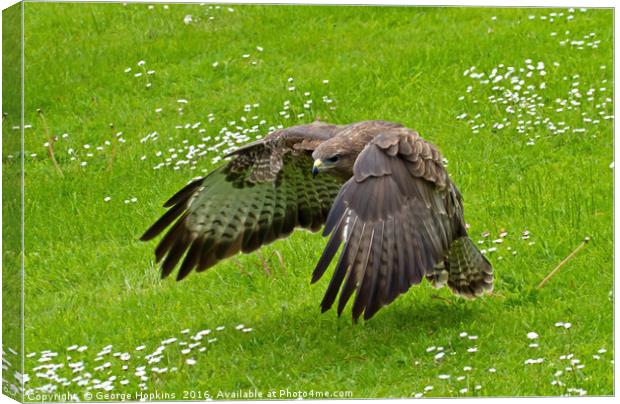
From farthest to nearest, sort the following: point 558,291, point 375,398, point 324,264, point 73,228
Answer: point 73,228
point 558,291
point 375,398
point 324,264

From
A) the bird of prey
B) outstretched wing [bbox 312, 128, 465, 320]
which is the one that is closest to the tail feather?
the bird of prey

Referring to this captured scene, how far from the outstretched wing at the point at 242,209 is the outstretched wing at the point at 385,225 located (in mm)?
1311

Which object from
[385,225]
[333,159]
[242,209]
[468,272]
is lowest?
[468,272]

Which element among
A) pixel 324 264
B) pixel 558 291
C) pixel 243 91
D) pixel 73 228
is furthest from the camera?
pixel 243 91

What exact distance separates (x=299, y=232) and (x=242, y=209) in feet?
3.37

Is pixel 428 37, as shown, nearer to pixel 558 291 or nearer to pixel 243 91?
pixel 243 91

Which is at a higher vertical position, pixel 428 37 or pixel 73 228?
pixel 428 37

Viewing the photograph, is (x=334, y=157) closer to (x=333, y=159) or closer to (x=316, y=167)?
(x=333, y=159)

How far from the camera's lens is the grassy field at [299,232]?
9039 mm

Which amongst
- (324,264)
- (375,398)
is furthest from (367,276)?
(375,398)

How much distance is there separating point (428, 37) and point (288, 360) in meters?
3.00

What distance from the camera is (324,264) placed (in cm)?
805

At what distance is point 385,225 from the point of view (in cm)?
830

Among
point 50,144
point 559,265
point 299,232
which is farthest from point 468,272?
point 50,144
